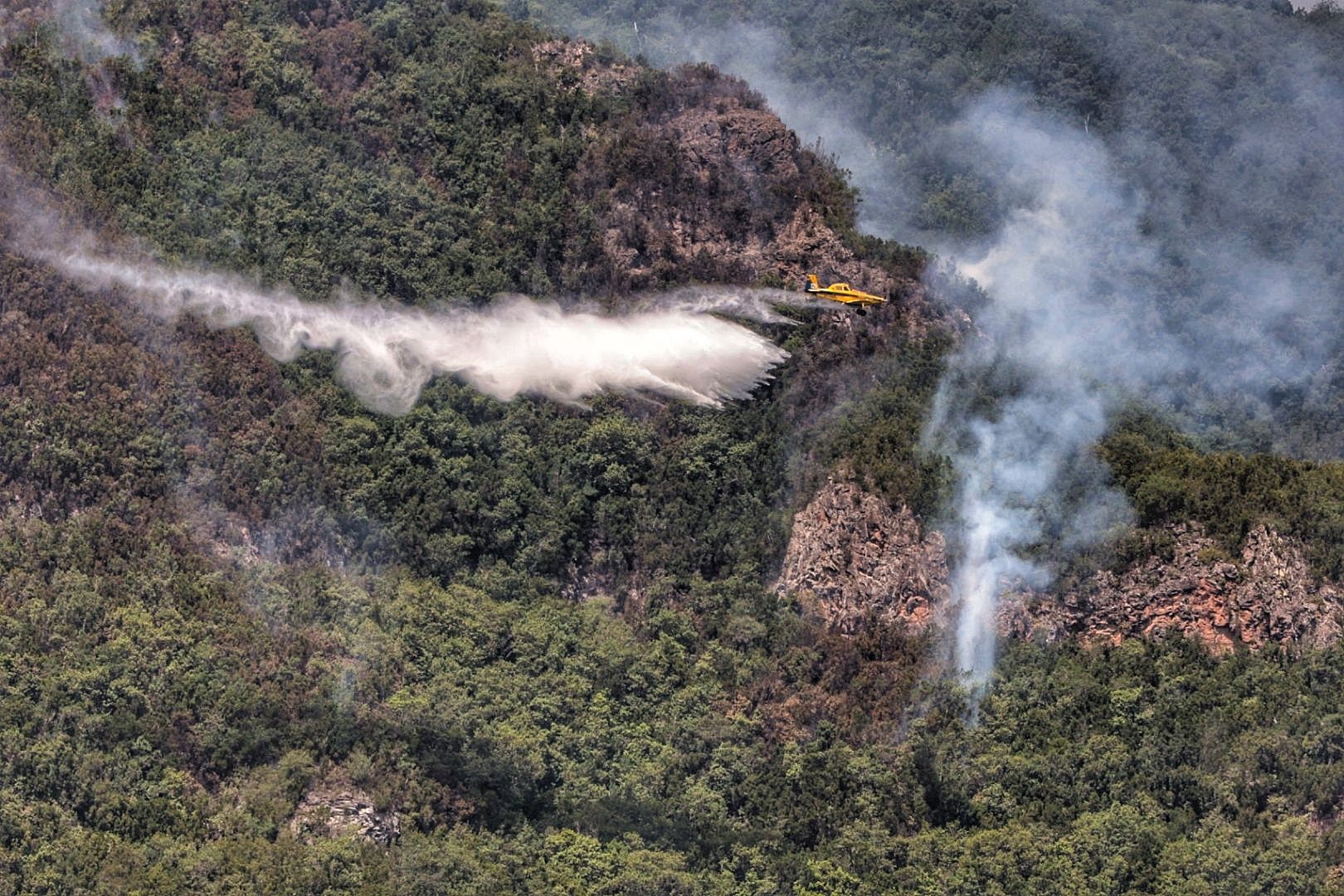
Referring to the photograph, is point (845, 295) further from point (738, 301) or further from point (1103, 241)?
point (1103, 241)

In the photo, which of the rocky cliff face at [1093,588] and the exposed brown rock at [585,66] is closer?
the rocky cliff face at [1093,588]

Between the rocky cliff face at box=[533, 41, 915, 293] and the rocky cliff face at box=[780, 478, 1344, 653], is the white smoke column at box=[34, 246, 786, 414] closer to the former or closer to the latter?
the rocky cliff face at box=[533, 41, 915, 293]

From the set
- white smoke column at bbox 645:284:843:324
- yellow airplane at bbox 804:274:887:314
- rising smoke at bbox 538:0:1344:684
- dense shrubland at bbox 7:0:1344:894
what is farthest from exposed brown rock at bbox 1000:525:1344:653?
white smoke column at bbox 645:284:843:324

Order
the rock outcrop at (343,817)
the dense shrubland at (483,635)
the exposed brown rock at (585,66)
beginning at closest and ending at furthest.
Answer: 1. the dense shrubland at (483,635)
2. the rock outcrop at (343,817)
3. the exposed brown rock at (585,66)

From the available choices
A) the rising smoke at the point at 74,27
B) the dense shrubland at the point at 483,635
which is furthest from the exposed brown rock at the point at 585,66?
the rising smoke at the point at 74,27

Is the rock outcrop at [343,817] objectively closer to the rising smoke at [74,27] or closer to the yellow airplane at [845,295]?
the yellow airplane at [845,295]

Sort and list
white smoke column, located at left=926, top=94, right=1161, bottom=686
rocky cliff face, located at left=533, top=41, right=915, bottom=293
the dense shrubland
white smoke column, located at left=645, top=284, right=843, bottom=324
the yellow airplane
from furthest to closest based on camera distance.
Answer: rocky cliff face, located at left=533, top=41, right=915, bottom=293, white smoke column, located at left=645, top=284, right=843, bottom=324, the yellow airplane, white smoke column, located at left=926, top=94, right=1161, bottom=686, the dense shrubland
